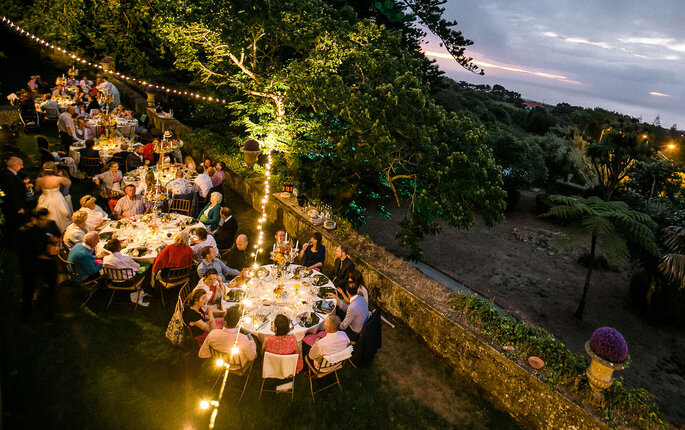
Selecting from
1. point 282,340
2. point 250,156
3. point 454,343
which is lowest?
point 454,343

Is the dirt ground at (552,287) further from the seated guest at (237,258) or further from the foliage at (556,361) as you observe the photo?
the seated guest at (237,258)

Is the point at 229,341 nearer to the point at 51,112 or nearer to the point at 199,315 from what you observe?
the point at 199,315

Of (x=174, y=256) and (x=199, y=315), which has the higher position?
(x=174, y=256)

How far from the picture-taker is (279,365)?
4.97m

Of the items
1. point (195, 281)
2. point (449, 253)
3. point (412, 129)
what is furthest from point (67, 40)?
point (449, 253)

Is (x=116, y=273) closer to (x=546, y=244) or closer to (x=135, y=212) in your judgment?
(x=135, y=212)

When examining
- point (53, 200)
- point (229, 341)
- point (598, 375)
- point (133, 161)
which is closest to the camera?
point (598, 375)

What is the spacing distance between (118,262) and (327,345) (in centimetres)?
388

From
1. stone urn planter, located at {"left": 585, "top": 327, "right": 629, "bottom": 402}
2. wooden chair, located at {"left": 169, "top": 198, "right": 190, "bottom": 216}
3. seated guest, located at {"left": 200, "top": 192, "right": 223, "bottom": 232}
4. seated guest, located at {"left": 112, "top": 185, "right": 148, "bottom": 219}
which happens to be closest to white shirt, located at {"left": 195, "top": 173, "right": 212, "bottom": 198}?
wooden chair, located at {"left": 169, "top": 198, "right": 190, "bottom": 216}

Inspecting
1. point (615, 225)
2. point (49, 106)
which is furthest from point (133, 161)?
point (615, 225)

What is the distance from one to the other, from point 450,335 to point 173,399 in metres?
4.40

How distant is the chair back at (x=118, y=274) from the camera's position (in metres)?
6.13

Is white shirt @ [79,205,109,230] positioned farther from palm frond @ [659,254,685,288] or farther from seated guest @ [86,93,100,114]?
palm frond @ [659,254,685,288]

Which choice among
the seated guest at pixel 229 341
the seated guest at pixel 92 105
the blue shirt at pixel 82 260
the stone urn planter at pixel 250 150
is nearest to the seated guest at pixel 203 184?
the stone urn planter at pixel 250 150
